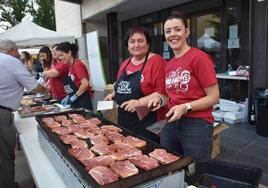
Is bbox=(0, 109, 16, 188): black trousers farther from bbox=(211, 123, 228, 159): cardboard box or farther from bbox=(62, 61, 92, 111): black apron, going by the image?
bbox=(211, 123, 228, 159): cardboard box

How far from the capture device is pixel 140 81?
1.94 metres

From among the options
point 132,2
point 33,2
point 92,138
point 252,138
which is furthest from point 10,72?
point 33,2

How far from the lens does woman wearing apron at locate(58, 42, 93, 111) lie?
2932 millimetres

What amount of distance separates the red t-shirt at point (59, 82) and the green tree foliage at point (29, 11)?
16108 mm

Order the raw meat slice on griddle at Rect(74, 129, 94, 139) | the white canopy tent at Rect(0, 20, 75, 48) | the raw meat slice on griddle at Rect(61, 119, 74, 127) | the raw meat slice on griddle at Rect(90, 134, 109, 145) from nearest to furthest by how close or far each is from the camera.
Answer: the raw meat slice on griddle at Rect(90, 134, 109, 145), the raw meat slice on griddle at Rect(74, 129, 94, 139), the raw meat slice on griddle at Rect(61, 119, 74, 127), the white canopy tent at Rect(0, 20, 75, 48)

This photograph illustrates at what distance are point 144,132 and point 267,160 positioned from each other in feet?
6.48

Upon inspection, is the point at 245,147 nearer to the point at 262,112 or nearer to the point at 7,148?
the point at 262,112

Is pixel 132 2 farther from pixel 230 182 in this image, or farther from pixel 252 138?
pixel 230 182

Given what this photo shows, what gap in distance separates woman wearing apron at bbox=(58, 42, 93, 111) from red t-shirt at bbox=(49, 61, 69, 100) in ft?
0.22

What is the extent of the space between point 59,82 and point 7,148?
1141 millimetres

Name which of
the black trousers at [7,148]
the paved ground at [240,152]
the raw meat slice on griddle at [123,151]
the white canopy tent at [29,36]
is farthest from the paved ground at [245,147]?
the white canopy tent at [29,36]

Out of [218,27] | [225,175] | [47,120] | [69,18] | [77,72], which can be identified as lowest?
[225,175]

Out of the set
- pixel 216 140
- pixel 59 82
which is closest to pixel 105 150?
pixel 59 82

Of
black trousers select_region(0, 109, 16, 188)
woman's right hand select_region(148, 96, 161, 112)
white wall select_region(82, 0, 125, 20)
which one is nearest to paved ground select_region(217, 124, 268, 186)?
woman's right hand select_region(148, 96, 161, 112)
